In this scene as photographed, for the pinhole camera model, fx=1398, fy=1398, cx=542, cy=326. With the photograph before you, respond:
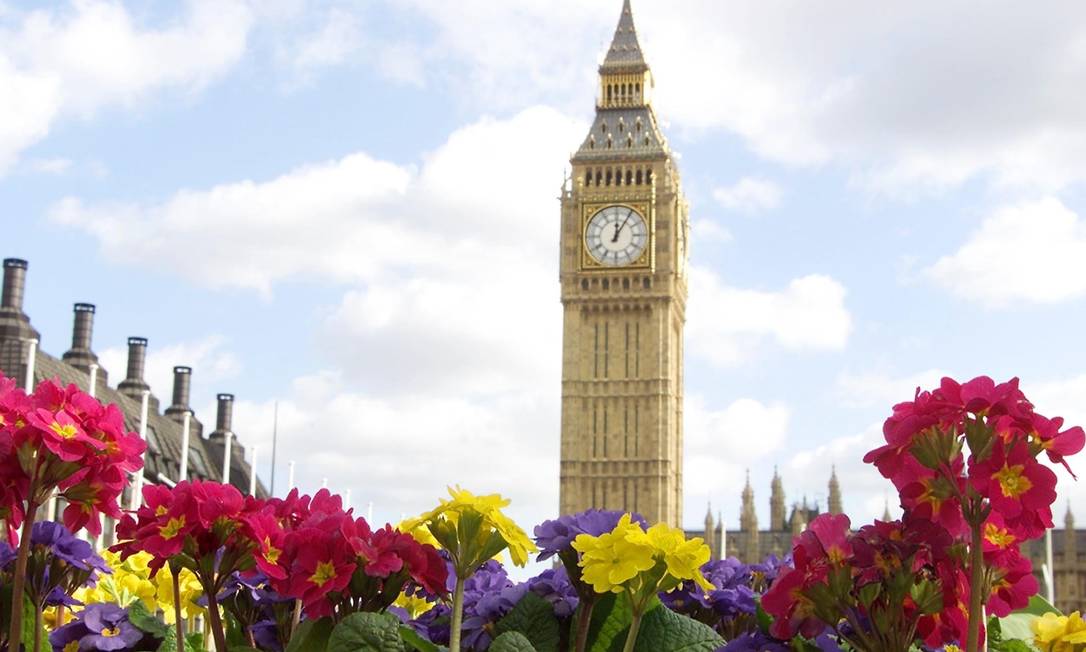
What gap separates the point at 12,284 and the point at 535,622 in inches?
1522

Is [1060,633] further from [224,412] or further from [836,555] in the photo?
[224,412]

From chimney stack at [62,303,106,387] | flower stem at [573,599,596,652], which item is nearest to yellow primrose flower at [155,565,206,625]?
flower stem at [573,599,596,652]

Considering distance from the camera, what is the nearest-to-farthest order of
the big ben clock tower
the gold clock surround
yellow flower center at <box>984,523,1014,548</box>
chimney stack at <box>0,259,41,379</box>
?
yellow flower center at <box>984,523,1014,548</box> → chimney stack at <box>0,259,41,379</box> → the gold clock surround → the big ben clock tower

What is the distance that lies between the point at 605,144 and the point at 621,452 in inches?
493

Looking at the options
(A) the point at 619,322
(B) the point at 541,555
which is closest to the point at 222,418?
(A) the point at 619,322

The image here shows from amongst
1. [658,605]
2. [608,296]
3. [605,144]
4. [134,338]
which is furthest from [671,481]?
[658,605]

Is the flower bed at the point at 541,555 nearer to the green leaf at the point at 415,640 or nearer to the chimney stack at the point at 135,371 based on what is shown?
the green leaf at the point at 415,640

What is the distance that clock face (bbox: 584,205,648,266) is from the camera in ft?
184

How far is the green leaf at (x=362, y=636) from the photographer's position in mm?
2330

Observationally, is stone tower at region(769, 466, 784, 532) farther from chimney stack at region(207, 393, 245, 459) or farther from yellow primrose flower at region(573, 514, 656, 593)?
yellow primrose flower at region(573, 514, 656, 593)

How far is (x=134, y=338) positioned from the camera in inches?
1917

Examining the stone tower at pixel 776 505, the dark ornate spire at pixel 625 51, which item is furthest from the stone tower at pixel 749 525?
the dark ornate spire at pixel 625 51

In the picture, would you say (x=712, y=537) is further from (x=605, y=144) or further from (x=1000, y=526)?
(x=1000, y=526)

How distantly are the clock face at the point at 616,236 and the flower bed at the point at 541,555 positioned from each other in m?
53.1
